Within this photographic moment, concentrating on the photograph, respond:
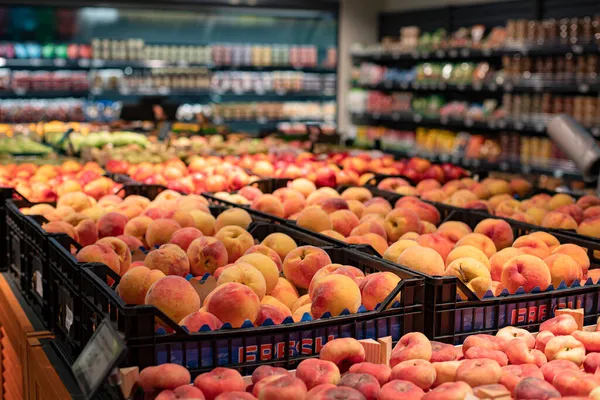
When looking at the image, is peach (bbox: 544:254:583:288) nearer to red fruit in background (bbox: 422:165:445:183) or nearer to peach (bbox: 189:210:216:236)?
peach (bbox: 189:210:216:236)

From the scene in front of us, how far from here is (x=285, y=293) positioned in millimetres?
2002

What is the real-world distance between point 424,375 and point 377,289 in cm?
40

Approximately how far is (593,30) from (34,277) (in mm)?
5633

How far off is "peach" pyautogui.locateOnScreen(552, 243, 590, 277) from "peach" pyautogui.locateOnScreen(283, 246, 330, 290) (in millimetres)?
683

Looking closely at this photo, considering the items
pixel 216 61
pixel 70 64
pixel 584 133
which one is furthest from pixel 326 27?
pixel 584 133

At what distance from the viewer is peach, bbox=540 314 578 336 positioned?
1.71 m

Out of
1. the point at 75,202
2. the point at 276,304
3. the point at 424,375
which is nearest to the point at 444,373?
the point at 424,375

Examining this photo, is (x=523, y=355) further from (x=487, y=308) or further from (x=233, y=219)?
(x=233, y=219)

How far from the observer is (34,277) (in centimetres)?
251

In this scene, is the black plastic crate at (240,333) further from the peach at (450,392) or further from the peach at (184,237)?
the peach at (184,237)

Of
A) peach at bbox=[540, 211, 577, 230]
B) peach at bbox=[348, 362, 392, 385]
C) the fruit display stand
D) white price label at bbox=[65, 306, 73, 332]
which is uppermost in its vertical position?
peach at bbox=[540, 211, 577, 230]

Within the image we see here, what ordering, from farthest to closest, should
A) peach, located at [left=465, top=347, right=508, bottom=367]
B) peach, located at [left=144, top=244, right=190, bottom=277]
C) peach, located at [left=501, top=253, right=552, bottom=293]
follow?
peach, located at [left=144, top=244, right=190, bottom=277] → peach, located at [left=501, top=253, right=552, bottom=293] → peach, located at [left=465, top=347, right=508, bottom=367]

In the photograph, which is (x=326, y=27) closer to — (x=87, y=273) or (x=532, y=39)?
(x=532, y=39)

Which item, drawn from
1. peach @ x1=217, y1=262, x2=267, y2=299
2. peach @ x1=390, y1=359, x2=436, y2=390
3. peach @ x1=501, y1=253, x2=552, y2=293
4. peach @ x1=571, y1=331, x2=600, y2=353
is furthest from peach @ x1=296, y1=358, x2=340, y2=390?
peach @ x1=501, y1=253, x2=552, y2=293
